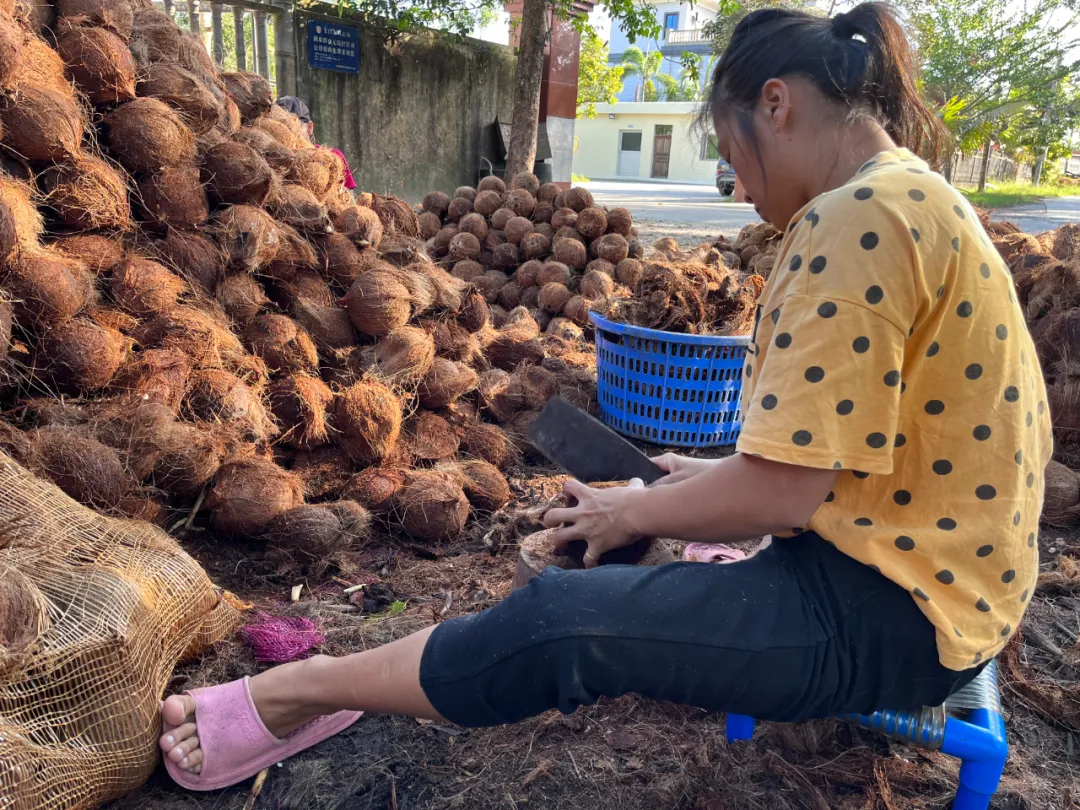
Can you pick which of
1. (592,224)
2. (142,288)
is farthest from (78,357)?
(592,224)

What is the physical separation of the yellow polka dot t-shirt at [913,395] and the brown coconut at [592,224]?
5162 millimetres

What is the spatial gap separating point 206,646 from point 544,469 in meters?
1.91

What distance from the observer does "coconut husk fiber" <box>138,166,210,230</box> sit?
3035mm

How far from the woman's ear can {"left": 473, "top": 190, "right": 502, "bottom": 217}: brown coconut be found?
548 centimetres

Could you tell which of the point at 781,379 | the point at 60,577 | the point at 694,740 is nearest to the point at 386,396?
the point at 60,577

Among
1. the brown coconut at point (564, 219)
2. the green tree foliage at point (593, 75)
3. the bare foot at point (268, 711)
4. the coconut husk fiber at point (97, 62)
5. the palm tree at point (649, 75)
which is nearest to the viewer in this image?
the bare foot at point (268, 711)

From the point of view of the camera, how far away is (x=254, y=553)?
2734 mm

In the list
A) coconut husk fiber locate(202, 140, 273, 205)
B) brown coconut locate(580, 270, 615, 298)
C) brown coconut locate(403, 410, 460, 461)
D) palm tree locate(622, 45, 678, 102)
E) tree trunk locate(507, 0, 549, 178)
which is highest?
palm tree locate(622, 45, 678, 102)

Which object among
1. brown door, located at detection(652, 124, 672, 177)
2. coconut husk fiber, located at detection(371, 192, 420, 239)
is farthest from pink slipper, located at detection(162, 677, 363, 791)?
brown door, located at detection(652, 124, 672, 177)

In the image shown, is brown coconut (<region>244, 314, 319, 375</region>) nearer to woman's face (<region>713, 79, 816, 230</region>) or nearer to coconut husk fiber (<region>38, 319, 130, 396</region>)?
coconut husk fiber (<region>38, 319, 130, 396</region>)

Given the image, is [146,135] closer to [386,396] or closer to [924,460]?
[386,396]

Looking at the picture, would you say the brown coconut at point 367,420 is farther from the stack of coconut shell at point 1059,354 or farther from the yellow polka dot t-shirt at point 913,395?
the stack of coconut shell at point 1059,354

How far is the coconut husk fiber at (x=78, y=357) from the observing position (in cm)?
247

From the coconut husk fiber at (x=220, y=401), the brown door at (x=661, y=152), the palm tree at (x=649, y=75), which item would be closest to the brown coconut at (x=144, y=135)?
the coconut husk fiber at (x=220, y=401)
